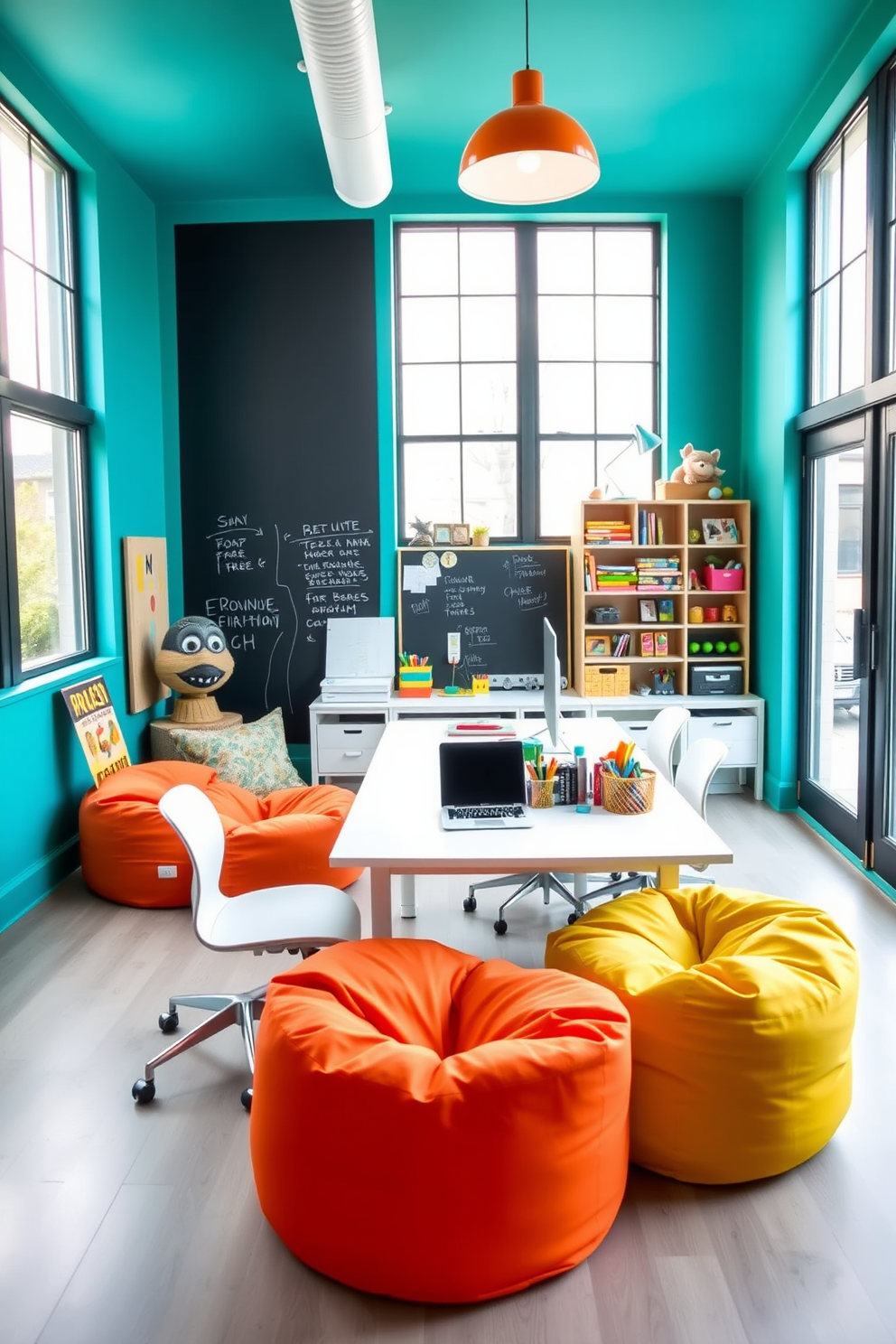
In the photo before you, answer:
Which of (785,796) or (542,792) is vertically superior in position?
(542,792)

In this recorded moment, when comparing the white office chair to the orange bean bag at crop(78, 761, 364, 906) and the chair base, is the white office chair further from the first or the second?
the orange bean bag at crop(78, 761, 364, 906)

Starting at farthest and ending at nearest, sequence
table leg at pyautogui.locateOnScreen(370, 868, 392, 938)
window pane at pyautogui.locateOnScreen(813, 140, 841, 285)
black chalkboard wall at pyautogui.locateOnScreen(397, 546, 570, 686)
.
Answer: black chalkboard wall at pyautogui.locateOnScreen(397, 546, 570, 686) → window pane at pyautogui.locateOnScreen(813, 140, 841, 285) → table leg at pyautogui.locateOnScreen(370, 868, 392, 938)

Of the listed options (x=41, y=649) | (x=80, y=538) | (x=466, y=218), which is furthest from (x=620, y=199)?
(x=41, y=649)

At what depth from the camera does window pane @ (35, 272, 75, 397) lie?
4.84 metres

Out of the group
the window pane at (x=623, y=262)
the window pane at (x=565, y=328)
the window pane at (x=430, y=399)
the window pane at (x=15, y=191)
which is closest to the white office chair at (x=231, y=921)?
the window pane at (x=15, y=191)

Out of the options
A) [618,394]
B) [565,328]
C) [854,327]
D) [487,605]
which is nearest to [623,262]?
[565,328]

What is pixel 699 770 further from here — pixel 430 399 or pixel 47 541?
pixel 430 399

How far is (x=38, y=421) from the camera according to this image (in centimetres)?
473

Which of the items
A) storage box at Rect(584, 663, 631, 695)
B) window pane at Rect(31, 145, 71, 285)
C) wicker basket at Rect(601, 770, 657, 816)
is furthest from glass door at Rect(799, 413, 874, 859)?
window pane at Rect(31, 145, 71, 285)

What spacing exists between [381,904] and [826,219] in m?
4.42

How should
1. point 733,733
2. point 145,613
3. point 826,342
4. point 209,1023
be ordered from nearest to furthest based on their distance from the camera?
point 209,1023, point 826,342, point 145,613, point 733,733

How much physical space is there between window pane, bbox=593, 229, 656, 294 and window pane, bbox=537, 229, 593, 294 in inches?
2.3

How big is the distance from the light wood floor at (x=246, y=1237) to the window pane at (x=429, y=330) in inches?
176

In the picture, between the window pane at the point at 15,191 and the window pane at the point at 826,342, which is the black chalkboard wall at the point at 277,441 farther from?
the window pane at the point at 826,342
